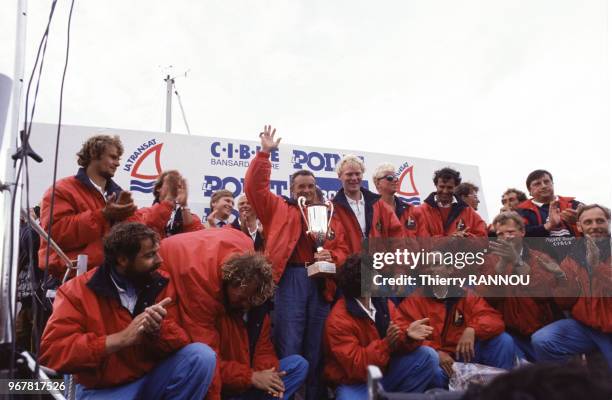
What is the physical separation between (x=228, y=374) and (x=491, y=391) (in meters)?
2.66

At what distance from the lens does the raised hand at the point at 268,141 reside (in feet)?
14.5

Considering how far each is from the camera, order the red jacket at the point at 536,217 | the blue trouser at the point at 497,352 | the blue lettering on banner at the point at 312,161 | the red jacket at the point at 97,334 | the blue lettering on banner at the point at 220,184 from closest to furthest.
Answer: the red jacket at the point at 97,334 < the blue trouser at the point at 497,352 < the red jacket at the point at 536,217 < the blue lettering on banner at the point at 220,184 < the blue lettering on banner at the point at 312,161

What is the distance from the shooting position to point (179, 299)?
11.1 feet

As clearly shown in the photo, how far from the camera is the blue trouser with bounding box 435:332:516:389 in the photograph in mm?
4207

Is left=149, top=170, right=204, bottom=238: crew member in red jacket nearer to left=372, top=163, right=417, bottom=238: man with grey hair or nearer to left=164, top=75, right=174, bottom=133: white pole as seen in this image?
left=372, top=163, right=417, bottom=238: man with grey hair

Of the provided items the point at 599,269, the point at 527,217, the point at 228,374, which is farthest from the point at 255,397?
the point at 527,217

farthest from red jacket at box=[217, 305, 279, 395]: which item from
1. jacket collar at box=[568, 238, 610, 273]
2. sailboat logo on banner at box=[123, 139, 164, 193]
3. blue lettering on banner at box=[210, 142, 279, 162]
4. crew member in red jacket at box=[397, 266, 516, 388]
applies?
blue lettering on banner at box=[210, 142, 279, 162]

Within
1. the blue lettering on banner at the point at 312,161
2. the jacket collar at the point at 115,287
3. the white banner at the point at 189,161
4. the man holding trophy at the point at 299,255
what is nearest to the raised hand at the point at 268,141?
the man holding trophy at the point at 299,255

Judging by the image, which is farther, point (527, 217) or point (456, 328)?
point (527, 217)

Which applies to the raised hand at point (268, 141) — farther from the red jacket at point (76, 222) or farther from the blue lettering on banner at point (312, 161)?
the blue lettering on banner at point (312, 161)

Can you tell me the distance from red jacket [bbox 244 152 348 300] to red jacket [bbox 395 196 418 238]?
90 centimetres

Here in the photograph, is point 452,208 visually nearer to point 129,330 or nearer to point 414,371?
point 414,371

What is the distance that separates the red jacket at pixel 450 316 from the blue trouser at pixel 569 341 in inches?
11.7

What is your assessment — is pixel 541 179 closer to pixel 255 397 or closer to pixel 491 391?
pixel 255 397
